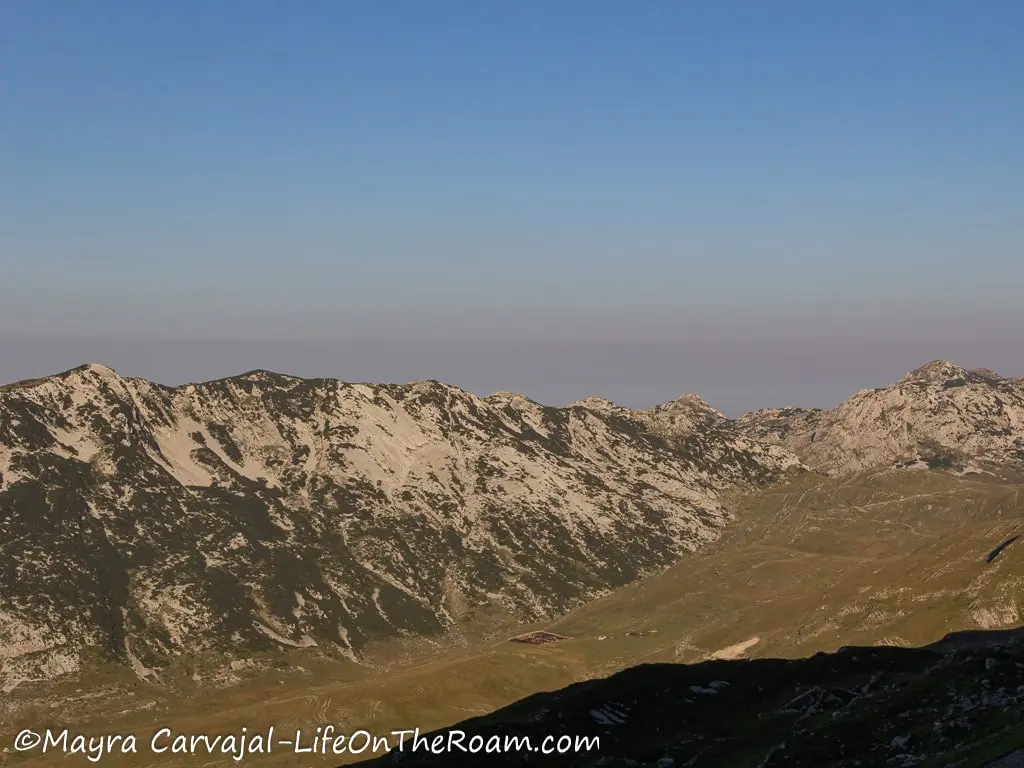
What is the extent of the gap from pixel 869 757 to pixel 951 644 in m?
106

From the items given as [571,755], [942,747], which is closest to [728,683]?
[571,755]

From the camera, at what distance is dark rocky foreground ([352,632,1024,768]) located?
90062 mm

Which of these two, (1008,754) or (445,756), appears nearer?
(1008,754)

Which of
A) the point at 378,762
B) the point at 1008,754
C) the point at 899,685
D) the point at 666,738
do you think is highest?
the point at 1008,754

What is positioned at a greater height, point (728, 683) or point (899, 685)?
point (899, 685)

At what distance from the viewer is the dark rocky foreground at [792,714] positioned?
90.1 meters

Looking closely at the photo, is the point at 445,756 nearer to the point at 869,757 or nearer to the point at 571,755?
the point at 571,755

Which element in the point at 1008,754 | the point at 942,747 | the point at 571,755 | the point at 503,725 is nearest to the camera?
the point at 1008,754

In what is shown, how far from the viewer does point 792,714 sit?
4788 inches

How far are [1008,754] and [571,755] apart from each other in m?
65.6

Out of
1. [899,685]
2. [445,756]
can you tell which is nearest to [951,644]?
[899,685]

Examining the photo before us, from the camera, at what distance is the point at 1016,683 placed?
99875 mm

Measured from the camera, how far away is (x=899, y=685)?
383ft

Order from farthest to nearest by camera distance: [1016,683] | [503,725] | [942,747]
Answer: [503,725], [1016,683], [942,747]
